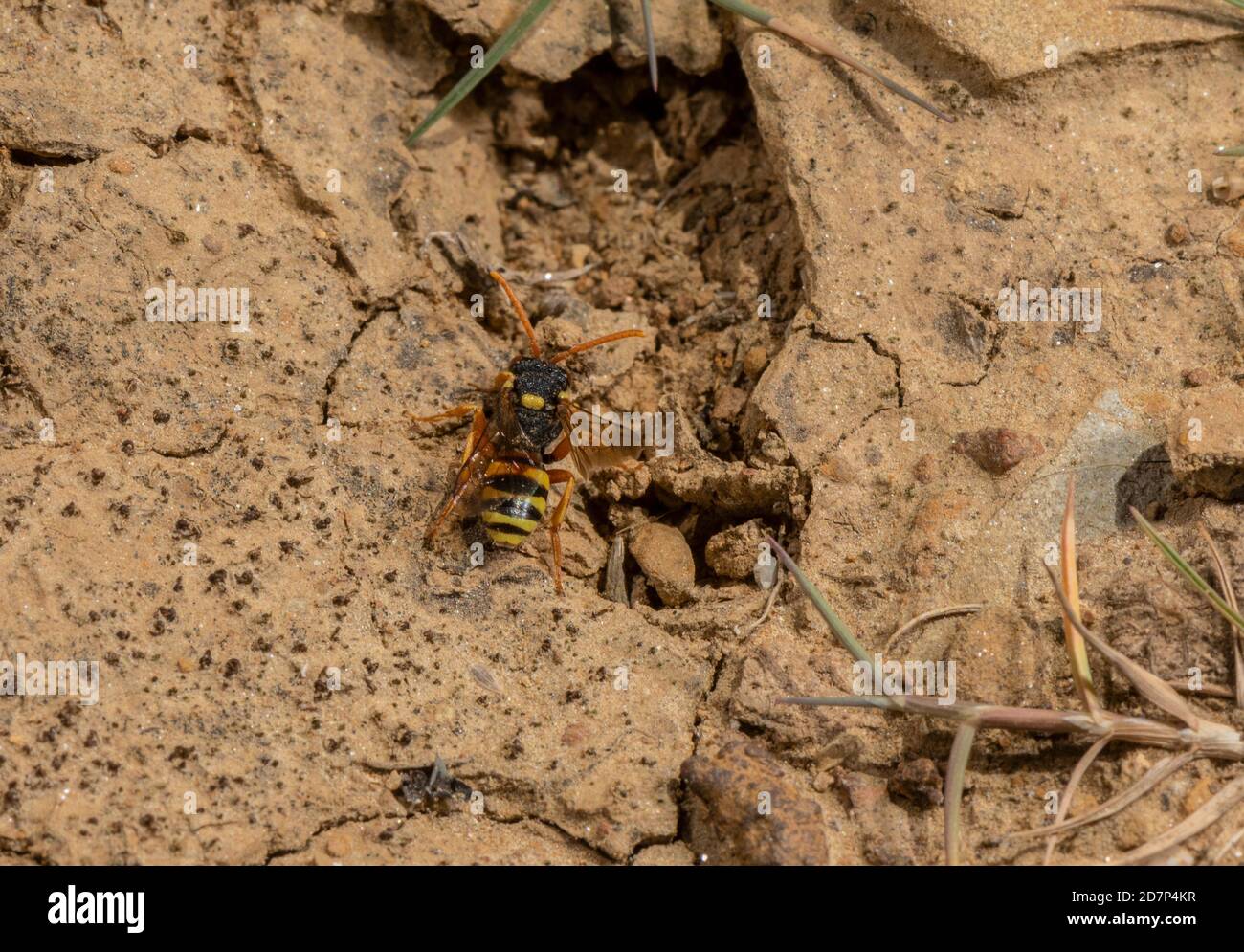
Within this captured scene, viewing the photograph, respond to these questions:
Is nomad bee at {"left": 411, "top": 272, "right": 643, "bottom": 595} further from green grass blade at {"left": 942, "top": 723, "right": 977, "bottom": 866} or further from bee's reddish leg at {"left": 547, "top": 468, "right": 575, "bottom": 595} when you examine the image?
green grass blade at {"left": 942, "top": 723, "right": 977, "bottom": 866}

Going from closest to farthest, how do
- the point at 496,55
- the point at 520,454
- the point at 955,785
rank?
the point at 955,785 → the point at 520,454 → the point at 496,55

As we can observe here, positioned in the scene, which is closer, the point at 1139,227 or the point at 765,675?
the point at 765,675

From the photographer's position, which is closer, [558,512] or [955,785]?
[955,785]

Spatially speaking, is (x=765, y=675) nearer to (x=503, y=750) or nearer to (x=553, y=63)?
(x=503, y=750)

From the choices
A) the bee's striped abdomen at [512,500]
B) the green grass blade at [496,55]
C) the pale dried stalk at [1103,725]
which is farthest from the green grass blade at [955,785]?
the green grass blade at [496,55]

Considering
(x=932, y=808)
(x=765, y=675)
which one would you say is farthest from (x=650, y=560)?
(x=932, y=808)

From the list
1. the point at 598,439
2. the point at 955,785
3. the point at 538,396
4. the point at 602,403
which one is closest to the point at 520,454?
the point at 538,396

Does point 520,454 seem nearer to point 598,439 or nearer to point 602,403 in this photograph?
point 598,439

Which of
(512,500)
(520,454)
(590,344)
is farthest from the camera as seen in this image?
(590,344)
